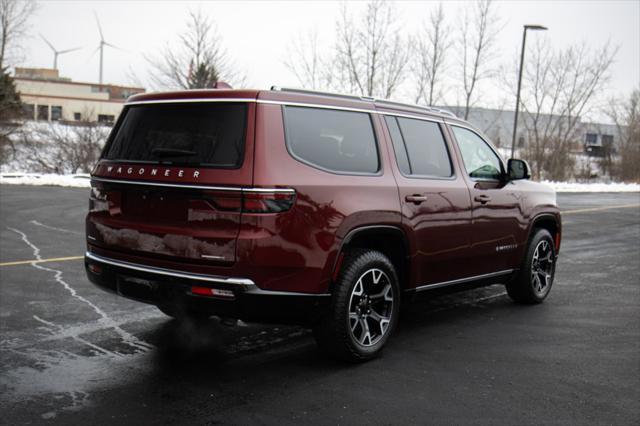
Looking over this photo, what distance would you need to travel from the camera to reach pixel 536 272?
7195 mm

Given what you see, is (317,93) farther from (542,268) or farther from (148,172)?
(542,268)

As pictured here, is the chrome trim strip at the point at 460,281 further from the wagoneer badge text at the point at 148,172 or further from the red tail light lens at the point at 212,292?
the wagoneer badge text at the point at 148,172

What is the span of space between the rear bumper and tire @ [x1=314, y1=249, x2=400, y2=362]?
169 mm

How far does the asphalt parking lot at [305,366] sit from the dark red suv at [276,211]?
0.45 m

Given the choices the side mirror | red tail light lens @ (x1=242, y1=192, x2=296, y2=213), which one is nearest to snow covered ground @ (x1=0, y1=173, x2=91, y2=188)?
the side mirror

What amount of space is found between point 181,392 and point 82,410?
60cm

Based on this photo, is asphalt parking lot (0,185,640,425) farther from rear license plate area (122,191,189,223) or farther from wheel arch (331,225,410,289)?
rear license plate area (122,191,189,223)

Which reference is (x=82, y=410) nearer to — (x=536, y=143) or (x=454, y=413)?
(x=454, y=413)

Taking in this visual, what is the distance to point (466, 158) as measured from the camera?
20.4ft

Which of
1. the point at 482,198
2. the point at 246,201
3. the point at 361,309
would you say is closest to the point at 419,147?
the point at 482,198

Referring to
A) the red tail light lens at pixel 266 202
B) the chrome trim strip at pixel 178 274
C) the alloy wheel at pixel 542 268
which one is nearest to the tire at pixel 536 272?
the alloy wheel at pixel 542 268

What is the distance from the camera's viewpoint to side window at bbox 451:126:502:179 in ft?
20.4

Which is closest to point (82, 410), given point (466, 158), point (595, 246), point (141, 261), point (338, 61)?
point (141, 261)

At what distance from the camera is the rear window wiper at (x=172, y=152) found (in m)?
4.44
